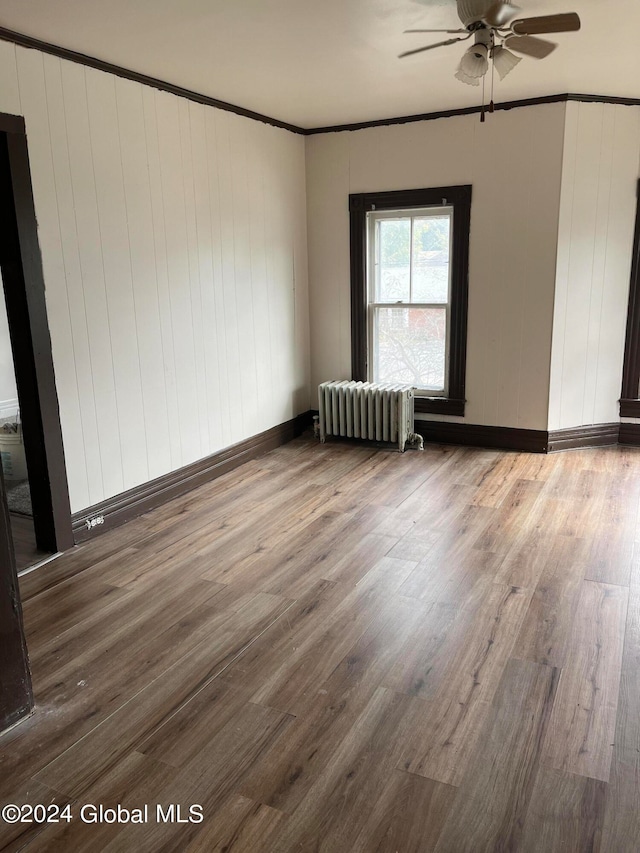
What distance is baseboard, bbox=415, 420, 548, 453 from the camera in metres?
5.60

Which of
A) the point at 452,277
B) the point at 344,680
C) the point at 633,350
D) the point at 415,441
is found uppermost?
the point at 452,277

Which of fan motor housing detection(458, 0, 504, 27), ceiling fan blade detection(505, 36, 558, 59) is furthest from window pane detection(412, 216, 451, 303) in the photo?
fan motor housing detection(458, 0, 504, 27)

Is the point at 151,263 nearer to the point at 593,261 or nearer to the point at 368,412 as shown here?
the point at 368,412

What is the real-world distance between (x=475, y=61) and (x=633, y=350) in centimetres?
321

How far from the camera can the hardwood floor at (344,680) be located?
1.94m

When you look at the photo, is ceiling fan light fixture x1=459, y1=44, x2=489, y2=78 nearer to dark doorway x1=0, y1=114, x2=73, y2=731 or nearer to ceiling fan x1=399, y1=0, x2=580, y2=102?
ceiling fan x1=399, y1=0, x2=580, y2=102

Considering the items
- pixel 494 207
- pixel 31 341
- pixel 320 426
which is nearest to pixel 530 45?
pixel 494 207

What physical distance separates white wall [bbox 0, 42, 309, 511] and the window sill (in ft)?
4.30

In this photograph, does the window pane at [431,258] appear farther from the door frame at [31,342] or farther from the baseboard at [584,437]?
the door frame at [31,342]

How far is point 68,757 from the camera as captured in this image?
2.21 meters

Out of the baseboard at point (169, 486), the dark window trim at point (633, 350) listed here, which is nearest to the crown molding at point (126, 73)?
the baseboard at point (169, 486)

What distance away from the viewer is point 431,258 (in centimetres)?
573

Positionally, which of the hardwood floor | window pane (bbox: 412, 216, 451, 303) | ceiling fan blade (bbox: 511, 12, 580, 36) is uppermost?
ceiling fan blade (bbox: 511, 12, 580, 36)

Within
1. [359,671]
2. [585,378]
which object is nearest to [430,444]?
[585,378]
